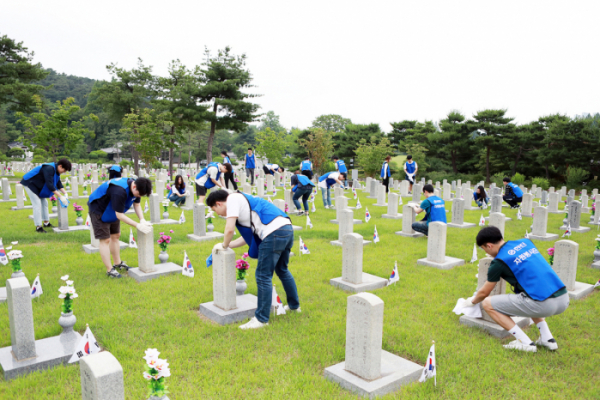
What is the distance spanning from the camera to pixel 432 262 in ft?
25.8

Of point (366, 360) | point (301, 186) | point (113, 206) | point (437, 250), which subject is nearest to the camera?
point (366, 360)

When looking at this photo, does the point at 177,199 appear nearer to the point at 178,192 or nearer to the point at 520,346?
the point at 178,192

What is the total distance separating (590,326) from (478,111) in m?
29.1

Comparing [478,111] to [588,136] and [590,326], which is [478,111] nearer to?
[588,136]

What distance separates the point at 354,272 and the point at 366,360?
280 centimetres

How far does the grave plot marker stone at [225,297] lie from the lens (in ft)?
17.0

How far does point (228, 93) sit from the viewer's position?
2998 cm

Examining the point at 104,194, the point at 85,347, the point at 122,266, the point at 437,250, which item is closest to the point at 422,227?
the point at 437,250

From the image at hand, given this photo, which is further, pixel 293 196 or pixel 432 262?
pixel 293 196

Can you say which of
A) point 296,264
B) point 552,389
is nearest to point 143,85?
point 296,264

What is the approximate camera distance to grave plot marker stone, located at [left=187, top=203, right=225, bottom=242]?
382 inches

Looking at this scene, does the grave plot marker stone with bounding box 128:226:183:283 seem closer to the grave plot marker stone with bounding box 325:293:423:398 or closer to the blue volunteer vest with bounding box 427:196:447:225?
the grave plot marker stone with bounding box 325:293:423:398

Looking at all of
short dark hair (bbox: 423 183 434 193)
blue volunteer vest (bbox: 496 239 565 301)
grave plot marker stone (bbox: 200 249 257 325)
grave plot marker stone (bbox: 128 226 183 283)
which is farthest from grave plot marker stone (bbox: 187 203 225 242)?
blue volunteer vest (bbox: 496 239 565 301)

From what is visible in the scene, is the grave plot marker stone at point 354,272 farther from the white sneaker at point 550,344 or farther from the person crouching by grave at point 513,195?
the person crouching by grave at point 513,195
